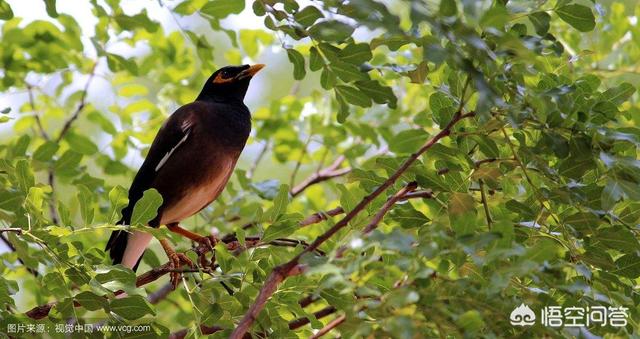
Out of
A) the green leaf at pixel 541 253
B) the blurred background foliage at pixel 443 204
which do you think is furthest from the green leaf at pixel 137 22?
the green leaf at pixel 541 253

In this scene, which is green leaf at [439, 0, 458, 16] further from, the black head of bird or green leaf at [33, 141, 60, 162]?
the black head of bird

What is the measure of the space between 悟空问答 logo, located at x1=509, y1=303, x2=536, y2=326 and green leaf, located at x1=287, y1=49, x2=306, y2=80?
1.25 m

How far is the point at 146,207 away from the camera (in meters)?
2.71

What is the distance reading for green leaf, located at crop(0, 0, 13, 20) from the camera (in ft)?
11.6

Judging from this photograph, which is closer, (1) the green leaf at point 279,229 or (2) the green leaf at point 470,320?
(2) the green leaf at point 470,320

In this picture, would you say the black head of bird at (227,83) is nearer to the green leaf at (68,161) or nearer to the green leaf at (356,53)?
the green leaf at (68,161)

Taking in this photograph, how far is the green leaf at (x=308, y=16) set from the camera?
262 cm

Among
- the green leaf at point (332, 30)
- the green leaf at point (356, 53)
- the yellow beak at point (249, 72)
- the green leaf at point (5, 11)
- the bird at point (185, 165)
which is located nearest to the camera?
the green leaf at point (332, 30)

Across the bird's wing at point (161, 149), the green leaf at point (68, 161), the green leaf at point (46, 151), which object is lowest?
the bird's wing at point (161, 149)

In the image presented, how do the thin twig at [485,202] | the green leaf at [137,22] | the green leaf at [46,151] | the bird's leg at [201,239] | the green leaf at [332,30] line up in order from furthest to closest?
the green leaf at [137,22]
the green leaf at [46,151]
the bird's leg at [201,239]
the green leaf at [332,30]
the thin twig at [485,202]

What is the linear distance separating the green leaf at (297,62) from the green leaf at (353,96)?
0.24 m

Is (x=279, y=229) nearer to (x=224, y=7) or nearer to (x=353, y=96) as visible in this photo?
(x=353, y=96)

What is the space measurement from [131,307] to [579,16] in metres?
1.61

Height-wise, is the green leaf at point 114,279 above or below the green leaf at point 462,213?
below
